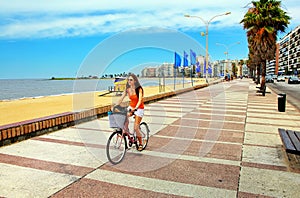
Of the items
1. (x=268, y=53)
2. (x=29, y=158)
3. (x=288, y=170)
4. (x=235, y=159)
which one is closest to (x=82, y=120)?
(x=29, y=158)

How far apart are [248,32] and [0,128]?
61.6 ft

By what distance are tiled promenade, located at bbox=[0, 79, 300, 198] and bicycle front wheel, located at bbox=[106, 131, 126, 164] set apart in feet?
0.41

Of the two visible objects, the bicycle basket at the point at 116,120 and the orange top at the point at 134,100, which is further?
the orange top at the point at 134,100

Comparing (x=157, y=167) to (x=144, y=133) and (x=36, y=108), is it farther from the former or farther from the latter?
(x=36, y=108)

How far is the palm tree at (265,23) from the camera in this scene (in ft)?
60.4

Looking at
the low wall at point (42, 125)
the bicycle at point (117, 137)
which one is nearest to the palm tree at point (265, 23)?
the low wall at point (42, 125)

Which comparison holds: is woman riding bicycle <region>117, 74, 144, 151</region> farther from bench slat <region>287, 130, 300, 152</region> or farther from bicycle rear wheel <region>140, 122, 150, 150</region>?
bench slat <region>287, 130, 300, 152</region>

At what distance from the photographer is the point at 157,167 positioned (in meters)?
4.28

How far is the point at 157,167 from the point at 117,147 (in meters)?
0.81

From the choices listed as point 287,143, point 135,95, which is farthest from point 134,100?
point 287,143

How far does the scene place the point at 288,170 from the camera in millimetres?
4098

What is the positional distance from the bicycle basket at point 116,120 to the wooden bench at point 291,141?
262cm

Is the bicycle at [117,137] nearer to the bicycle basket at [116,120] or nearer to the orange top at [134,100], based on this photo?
the bicycle basket at [116,120]

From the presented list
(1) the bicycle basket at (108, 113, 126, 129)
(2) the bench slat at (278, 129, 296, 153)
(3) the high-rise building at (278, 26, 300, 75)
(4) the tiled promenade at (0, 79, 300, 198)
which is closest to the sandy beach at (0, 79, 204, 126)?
(4) the tiled promenade at (0, 79, 300, 198)
